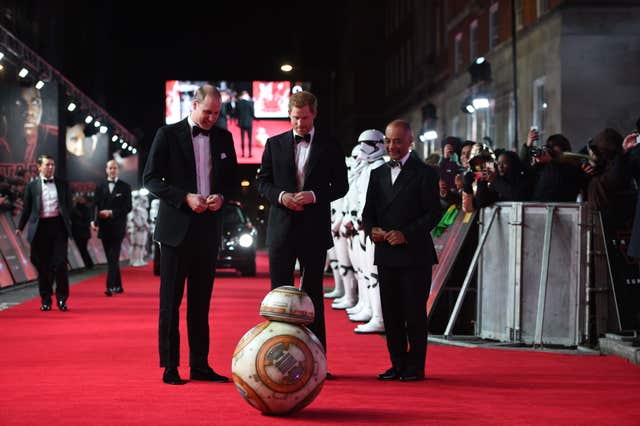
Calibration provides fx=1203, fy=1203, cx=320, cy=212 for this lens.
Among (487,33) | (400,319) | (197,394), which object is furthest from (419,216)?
(487,33)

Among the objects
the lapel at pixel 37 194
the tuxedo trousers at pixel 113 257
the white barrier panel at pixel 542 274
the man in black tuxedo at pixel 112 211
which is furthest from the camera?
the tuxedo trousers at pixel 113 257

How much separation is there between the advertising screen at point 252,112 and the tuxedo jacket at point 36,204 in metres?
29.3

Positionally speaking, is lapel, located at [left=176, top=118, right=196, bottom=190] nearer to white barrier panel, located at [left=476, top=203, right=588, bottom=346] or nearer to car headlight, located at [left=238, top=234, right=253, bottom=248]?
white barrier panel, located at [left=476, top=203, right=588, bottom=346]

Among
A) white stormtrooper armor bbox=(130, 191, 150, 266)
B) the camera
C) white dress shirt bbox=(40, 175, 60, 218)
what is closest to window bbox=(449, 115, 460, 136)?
white stormtrooper armor bbox=(130, 191, 150, 266)

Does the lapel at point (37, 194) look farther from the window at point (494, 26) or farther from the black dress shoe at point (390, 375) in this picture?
the window at point (494, 26)

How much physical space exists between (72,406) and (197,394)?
0.92m

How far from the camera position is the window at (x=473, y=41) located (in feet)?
129

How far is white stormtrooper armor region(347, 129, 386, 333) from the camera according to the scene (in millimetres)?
13656

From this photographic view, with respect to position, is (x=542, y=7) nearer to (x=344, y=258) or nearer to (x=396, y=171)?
(x=344, y=258)

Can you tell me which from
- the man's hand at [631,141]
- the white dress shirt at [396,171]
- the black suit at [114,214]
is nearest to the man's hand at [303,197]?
the white dress shirt at [396,171]

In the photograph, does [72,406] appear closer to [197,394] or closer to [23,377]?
[197,394]

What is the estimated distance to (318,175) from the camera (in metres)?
9.32

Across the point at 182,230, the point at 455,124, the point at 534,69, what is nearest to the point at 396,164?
the point at 182,230

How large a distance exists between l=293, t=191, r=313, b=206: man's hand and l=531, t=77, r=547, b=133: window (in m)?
21.2
